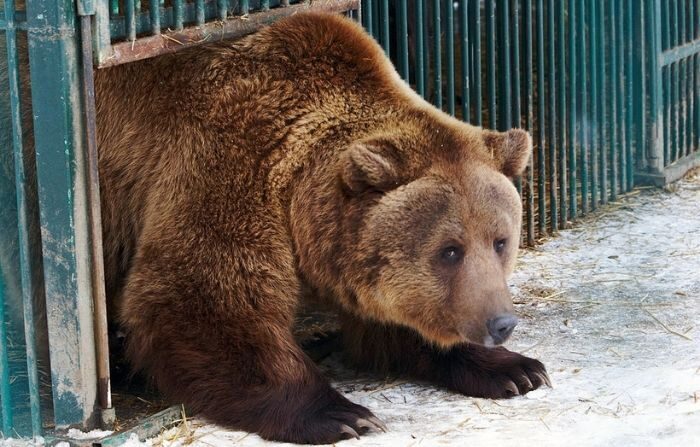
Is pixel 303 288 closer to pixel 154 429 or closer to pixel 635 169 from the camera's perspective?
pixel 154 429

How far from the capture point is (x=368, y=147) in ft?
17.5

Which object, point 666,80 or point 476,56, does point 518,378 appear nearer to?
point 476,56

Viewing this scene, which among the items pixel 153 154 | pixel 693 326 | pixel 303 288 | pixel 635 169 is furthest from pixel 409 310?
pixel 635 169

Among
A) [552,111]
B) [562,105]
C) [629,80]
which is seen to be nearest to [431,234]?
[552,111]

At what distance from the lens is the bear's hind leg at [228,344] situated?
520 centimetres

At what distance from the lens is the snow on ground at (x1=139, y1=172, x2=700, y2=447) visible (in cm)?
512

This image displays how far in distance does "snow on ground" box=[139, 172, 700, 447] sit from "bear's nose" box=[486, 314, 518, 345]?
415 mm

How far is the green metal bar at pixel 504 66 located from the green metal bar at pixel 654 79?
1.57 metres

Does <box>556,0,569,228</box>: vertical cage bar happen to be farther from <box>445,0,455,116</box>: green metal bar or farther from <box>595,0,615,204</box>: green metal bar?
<box>445,0,455,116</box>: green metal bar

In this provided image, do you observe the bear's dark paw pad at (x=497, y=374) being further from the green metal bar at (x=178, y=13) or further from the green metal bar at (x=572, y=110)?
the green metal bar at (x=572, y=110)

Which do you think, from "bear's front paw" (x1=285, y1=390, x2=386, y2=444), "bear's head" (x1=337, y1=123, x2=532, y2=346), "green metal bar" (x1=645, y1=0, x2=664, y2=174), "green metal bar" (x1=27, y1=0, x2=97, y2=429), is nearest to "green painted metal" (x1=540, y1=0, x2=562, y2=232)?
"green metal bar" (x1=645, y1=0, x2=664, y2=174)

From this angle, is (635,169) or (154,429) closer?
(154,429)

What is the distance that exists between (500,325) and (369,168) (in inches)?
34.9

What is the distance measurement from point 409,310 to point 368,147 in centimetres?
76
